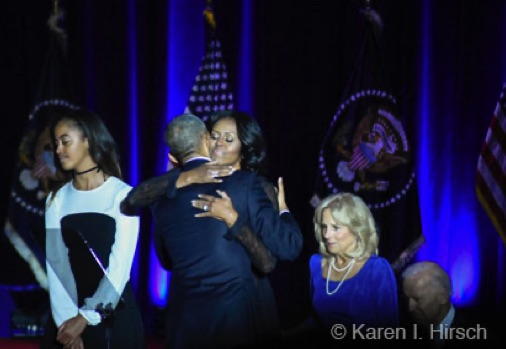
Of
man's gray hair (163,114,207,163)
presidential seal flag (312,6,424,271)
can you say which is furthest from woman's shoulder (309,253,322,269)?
presidential seal flag (312,6,424,271)

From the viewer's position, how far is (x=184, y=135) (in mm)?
2984

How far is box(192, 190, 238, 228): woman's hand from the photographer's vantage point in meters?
2.86

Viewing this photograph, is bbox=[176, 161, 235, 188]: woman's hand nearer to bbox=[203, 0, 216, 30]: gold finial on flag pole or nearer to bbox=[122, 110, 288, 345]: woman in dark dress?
bbox=[122, 110, 288, 345]: woman in dark dress

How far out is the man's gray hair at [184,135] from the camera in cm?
299

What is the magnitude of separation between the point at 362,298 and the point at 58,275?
1243mm

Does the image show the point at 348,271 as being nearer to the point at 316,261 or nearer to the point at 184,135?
the point at 316,261

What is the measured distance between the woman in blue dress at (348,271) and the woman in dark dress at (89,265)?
2.59 ft

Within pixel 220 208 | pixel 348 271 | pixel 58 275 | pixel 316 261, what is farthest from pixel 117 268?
pixel 348 271

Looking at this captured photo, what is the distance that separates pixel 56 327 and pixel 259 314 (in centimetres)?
84

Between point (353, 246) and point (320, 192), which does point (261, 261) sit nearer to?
point (353, 246)

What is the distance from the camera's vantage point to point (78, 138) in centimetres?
323

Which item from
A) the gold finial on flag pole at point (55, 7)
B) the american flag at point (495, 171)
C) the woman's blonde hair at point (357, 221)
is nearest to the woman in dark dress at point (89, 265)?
the woman's blonde hair at point (357, 221)

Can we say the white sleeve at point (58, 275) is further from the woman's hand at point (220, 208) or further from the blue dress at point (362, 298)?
the blue dress at point (362, 298)

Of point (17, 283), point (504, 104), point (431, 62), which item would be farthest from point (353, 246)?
point (17, 283)
